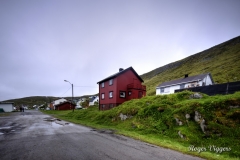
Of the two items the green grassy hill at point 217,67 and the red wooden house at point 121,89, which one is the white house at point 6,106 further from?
the green grassy hill at point 217,67

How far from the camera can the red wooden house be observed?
32531 millimetres

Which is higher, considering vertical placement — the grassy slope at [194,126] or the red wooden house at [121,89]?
the red wooden house at [121,89]

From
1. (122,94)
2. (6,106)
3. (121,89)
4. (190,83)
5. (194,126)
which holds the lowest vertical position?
(6,106)

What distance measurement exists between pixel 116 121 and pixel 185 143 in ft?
35.0

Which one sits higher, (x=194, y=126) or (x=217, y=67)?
(x=217, y=67)

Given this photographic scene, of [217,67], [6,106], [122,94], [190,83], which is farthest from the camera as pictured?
[6,106]

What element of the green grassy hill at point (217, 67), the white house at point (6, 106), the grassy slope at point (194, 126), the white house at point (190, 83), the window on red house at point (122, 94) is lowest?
the white house at point (6, 106)

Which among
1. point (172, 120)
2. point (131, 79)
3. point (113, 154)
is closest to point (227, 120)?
point (172, 120)

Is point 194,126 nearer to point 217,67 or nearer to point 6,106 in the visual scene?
point 217,67

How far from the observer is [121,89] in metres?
33.2

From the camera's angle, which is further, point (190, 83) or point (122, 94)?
point (190, 83)

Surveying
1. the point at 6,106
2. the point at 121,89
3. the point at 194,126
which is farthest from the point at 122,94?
the point at 6,106

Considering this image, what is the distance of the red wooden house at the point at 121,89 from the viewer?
107 feet

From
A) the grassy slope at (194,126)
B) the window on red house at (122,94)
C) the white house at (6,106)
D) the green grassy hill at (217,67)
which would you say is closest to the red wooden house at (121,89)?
the window on red house at (122,94)
